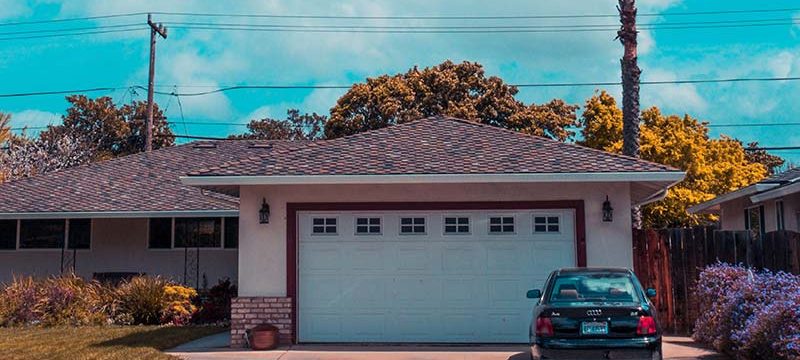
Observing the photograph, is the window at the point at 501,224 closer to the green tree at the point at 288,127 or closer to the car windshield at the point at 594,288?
the car windshield at the point at 594,288

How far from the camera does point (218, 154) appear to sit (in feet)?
81.8

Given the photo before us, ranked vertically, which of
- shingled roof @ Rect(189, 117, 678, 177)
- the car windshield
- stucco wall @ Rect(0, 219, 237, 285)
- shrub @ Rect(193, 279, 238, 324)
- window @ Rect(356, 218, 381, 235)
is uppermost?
shingled roof @ Rect(189, 117, 678, 177)

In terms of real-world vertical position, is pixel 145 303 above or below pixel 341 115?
below

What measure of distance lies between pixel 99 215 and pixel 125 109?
90.8ft

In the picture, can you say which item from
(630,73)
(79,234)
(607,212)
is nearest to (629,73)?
(630,73)

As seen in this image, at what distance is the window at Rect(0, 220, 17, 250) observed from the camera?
2131 cm

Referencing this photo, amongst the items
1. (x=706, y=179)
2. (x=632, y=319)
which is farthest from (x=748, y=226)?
(x=632, y=319)

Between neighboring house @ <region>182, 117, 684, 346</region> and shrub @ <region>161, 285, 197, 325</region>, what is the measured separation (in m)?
4.10

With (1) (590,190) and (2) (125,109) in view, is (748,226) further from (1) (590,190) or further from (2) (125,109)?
(2) (125,109)

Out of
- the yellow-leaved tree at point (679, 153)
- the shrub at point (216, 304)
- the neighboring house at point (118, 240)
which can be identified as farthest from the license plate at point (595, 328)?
the yellow-leaved tree at point (679, 153)

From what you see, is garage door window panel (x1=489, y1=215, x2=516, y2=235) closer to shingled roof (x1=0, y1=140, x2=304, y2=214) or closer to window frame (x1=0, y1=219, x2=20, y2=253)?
shingled roof (x1=0, y1=140, x2=304, y2=214)

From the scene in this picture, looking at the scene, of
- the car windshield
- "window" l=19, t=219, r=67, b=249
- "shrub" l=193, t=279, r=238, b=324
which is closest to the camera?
the car windshield

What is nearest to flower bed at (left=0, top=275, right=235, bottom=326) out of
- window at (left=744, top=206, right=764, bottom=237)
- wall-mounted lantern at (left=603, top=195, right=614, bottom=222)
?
wall-mounted lantern at (left=603, top=195, right=614, bottom=222)

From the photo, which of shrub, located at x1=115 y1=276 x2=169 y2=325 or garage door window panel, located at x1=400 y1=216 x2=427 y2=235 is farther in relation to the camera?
shrub, located at x1=115 y1=276 x2=169 y2=325
